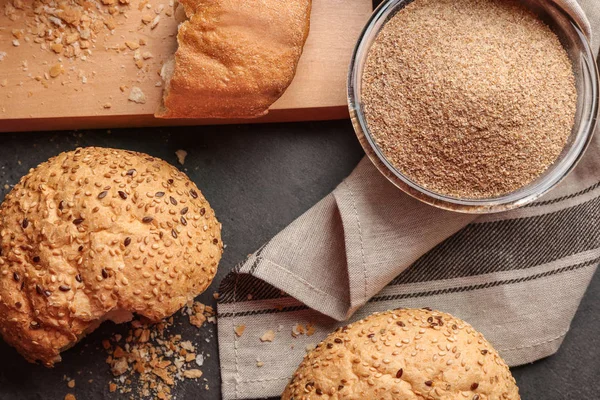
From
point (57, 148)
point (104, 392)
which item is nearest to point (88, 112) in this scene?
point (57, 148)

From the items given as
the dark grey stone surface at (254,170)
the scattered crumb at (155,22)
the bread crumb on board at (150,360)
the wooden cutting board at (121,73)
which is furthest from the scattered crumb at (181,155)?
the bread crumb on board at (150,360)

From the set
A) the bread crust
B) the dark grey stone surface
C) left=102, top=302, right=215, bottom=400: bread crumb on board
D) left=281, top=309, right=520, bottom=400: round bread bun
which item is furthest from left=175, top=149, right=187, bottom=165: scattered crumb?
left=281, top=309, right=520, bottom=400: round bread bun

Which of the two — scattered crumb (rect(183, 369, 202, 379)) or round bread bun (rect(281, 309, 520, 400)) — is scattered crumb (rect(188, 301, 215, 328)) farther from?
round bread bun (rect(281, 309, 520, 400))

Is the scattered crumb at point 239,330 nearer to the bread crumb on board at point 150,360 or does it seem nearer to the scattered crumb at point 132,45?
the bread crumb on board at point 150,360

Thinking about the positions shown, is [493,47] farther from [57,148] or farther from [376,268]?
[57,148]

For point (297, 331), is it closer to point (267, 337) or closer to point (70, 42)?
point (267, 337)

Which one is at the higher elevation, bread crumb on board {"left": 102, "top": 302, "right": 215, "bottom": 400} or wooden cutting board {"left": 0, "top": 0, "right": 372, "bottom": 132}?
wooden cutting board {"left": 0, "top": 0, "right": 372, "bottom": 132}

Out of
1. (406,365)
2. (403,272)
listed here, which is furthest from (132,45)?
(406,365)
